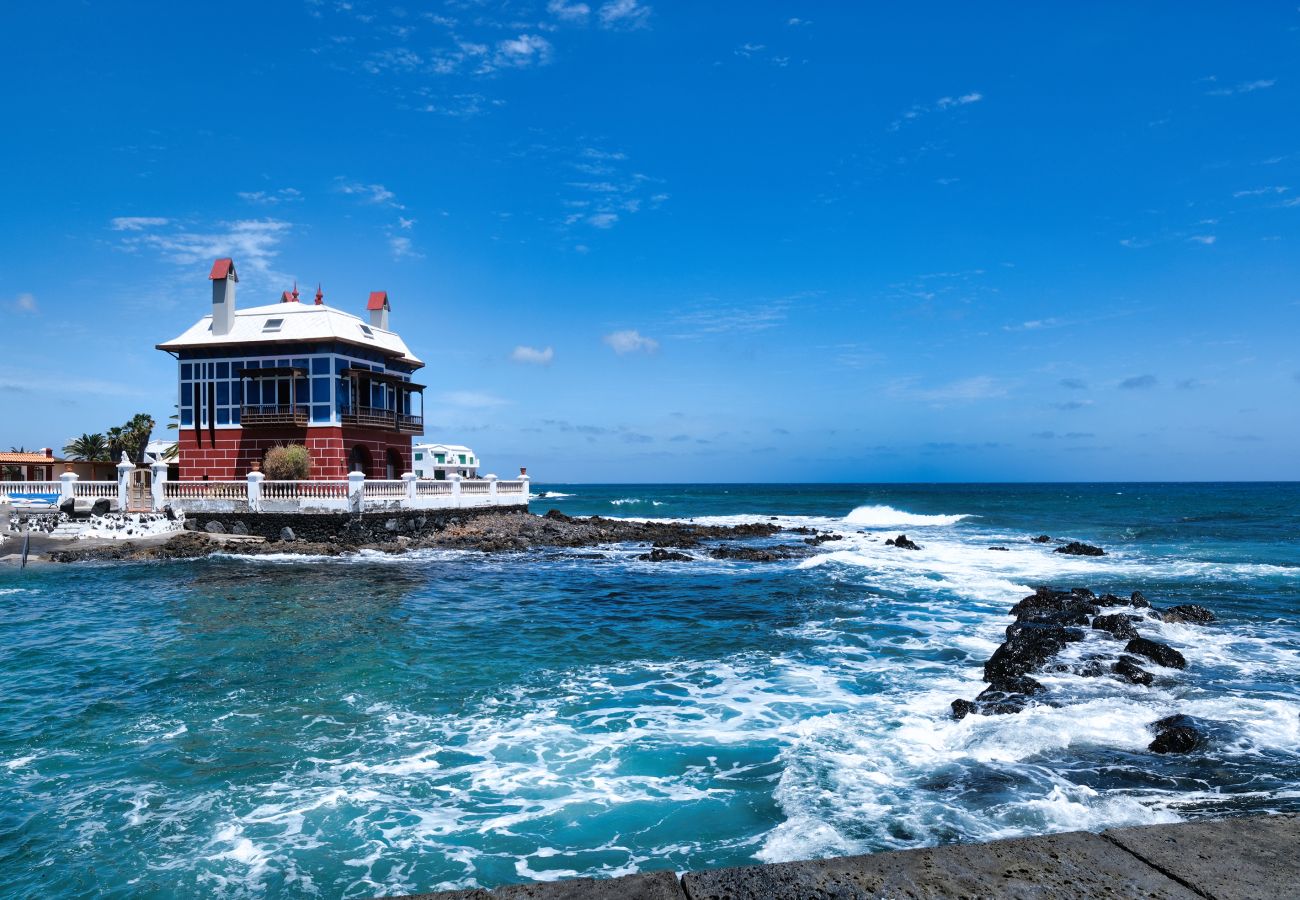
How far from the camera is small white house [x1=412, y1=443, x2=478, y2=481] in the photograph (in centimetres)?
5388

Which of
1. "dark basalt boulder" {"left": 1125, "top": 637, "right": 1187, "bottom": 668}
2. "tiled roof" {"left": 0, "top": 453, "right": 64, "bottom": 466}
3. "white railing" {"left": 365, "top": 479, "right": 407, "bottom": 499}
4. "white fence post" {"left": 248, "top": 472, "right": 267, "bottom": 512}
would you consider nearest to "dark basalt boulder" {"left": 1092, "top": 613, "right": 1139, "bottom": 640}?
"dark basalt boulder" {"left": 1125, "top": 637, "right": 1187, "bottom": 668}

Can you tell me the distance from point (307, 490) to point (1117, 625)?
28.5 meters

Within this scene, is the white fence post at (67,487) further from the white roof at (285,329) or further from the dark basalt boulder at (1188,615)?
the dark basalt boulder at (1188,615)

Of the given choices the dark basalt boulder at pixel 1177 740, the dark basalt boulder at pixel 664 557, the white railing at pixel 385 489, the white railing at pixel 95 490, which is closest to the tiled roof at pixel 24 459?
the white railing at pixel 95 490

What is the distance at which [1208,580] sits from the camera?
2448 centimetres

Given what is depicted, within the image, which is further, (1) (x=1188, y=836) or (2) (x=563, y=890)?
(1) (x=1188, y=836)

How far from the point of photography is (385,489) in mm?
32844

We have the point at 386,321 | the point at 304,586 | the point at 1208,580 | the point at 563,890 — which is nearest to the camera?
the point at 563,890

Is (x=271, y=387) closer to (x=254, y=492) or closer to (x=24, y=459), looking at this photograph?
(x=254, y=492)

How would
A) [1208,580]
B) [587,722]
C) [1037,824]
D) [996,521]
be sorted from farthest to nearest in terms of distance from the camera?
[996,521], [1208,580], [587,722], [1037,824]

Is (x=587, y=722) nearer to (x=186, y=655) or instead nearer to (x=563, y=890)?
(x=563, y=890)

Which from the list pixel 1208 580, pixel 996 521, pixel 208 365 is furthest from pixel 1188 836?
pixel 996 521

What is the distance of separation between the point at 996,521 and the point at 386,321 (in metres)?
47.0

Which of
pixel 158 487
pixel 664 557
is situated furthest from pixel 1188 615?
pixel 158 487
